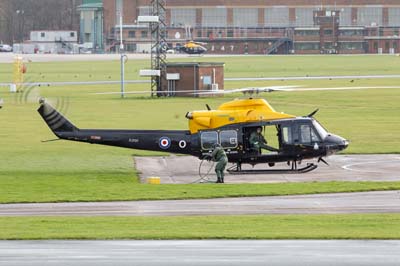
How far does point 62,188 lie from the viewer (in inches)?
1294

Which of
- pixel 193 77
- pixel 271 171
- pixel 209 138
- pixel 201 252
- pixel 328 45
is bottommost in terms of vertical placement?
Answer: pixel 201 252

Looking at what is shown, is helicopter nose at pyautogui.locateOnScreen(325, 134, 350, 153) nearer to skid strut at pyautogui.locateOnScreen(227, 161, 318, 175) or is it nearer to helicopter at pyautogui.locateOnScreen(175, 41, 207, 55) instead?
skid strut at pyautogui.locateOnScreen(227, 161, 318, 175)

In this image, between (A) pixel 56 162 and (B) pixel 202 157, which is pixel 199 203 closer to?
(B) pixel 202 157

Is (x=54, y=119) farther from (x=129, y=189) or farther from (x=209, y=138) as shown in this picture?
(x=209, y=138)

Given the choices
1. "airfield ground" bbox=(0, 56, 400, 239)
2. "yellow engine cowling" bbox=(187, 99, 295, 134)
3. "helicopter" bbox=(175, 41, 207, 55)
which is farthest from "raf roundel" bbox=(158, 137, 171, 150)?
"helicopter" bbox=(175, 41, 207, 55)

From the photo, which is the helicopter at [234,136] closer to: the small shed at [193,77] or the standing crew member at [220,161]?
the standing crew member at [220,161]

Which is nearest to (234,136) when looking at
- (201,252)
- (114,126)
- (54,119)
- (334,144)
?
(334,144)

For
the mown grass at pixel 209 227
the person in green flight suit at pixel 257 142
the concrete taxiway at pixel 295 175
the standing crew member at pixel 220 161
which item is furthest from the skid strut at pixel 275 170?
the mown grass at pixel 209 227

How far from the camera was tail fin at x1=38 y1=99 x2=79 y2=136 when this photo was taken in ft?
117

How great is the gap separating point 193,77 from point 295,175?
132 ft

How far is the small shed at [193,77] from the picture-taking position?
75562 millimetres

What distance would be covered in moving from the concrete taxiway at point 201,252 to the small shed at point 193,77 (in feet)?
170

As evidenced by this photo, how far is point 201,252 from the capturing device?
22.1 m

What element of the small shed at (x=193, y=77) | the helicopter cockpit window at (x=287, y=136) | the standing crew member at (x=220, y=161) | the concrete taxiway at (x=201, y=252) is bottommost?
the concrete taxiway at (x=201, y=252)
